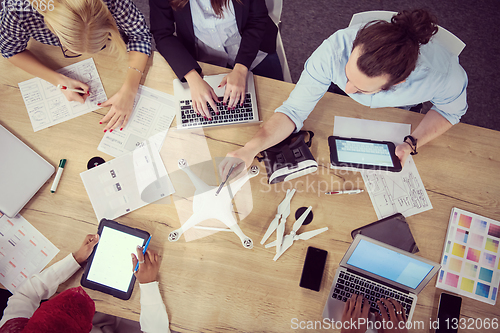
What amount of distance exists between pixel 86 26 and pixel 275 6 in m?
0.81

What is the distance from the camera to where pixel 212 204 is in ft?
3.55

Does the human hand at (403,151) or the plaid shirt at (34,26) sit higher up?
the plaid shirt at (34,26)

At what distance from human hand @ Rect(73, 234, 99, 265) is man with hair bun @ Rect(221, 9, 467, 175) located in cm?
53

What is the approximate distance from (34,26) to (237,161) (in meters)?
0.92

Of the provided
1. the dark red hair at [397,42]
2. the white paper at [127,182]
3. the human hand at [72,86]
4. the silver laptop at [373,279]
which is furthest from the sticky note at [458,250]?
the human hand at [72,86]

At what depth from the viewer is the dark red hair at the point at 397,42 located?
0.81 meters

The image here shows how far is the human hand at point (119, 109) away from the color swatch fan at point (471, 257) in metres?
1.36

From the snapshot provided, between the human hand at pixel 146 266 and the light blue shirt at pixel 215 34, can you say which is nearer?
the human hand at pixel 146 266

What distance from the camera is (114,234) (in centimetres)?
102

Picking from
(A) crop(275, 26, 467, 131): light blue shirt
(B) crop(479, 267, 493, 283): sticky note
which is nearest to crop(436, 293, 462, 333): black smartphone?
(B) crop(479, 267, 493, 283): sticky note

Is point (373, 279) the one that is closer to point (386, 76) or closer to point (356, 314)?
point (356, 314)

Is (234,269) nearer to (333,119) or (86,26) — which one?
(333,119)

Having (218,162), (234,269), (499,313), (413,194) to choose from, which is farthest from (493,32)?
(234,269)

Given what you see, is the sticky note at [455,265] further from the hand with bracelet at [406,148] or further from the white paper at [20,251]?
the white paper at [20,251]
